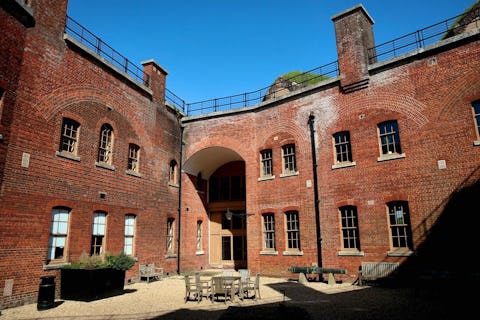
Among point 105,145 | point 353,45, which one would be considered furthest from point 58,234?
point 353,45

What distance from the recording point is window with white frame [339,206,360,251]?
14773 mm

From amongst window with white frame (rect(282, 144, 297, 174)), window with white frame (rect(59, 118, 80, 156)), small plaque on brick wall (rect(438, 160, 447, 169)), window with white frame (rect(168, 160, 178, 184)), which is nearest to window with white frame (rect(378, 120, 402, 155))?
small plaque on brick wall (rect(438, 160, 447, 169))

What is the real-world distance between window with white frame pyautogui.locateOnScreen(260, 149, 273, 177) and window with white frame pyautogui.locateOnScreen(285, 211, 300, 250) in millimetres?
2539

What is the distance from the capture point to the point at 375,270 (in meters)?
13.5

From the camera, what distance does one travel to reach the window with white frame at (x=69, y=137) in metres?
12.7

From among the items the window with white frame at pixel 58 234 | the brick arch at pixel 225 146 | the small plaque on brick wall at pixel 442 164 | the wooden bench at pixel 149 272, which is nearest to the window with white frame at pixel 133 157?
the brick arch at pixel 225 146

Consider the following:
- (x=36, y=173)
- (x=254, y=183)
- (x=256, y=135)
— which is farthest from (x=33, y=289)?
(x=256, y=135)

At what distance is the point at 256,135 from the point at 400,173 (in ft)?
26.0

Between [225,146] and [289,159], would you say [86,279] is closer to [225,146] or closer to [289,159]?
[225,146]

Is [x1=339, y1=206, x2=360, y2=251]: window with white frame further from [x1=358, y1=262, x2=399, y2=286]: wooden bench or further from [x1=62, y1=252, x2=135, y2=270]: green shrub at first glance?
[x1=62, y1=252, x2=135, y2=270]: green shrub

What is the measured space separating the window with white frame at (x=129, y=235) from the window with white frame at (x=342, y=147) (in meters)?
10.2

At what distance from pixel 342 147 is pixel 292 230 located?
480cm

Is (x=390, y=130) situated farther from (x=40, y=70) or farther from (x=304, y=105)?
(x=40, y=70)

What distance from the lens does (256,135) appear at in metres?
18.9
